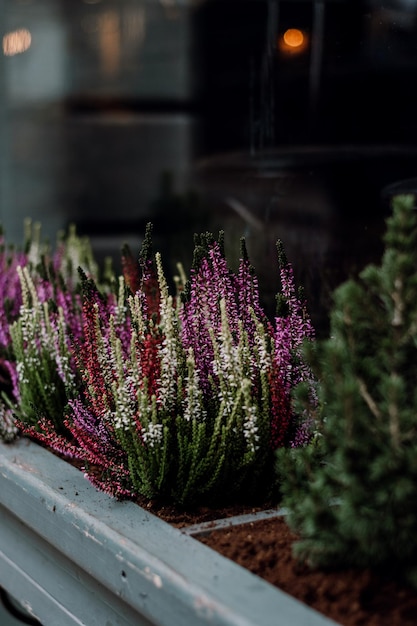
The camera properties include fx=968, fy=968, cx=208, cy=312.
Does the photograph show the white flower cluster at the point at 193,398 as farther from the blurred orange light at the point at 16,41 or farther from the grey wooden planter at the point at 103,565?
the blurred orange light at the point at 16,41

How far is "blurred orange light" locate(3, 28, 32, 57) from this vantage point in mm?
6168

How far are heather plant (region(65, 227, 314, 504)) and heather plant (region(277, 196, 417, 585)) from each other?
0.60m

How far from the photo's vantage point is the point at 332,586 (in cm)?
211

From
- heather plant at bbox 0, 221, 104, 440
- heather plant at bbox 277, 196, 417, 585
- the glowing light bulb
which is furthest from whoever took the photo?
the glowing light bulb

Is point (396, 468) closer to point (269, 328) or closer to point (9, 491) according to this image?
point (269, 328)

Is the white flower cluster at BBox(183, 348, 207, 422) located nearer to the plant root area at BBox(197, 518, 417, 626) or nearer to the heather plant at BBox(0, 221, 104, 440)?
the plant root area at BBox(197, 518, 417, 626)

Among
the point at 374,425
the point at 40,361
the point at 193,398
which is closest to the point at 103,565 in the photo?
the point at 193,398

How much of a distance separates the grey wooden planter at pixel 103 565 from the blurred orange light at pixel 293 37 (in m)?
2.12

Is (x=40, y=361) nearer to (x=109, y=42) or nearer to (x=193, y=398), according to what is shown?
(x=193, y=398)

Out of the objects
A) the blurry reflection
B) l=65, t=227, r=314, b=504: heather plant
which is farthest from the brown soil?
the blurry reflection

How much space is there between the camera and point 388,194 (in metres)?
3.58

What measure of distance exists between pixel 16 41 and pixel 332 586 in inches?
195

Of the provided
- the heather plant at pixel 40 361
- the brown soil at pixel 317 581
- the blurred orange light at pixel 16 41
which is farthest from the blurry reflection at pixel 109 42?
the brown soil at pixel 317 581

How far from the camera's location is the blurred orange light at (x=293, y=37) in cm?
426
